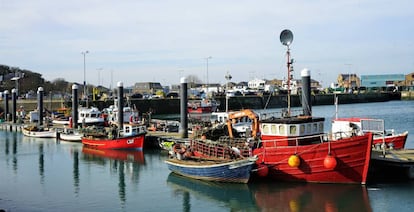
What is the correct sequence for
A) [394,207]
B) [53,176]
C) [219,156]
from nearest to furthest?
[394,207], [219,156], [53,176]

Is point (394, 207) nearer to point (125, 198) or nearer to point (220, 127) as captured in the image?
point (125, 198)

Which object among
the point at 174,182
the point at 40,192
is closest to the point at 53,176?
the point at 40,192

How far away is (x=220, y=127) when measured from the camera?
31.3 metres

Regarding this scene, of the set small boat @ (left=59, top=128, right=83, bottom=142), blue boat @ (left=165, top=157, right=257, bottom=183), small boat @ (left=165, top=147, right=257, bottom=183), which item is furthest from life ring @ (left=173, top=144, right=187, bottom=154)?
small boat @ (left=59, top=128, right=83, bottom=142)

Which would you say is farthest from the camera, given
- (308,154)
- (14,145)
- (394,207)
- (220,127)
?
(14,145)

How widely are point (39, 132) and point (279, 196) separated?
32.6 metres

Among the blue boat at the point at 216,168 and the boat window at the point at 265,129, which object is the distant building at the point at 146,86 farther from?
the boat window at the point at 265,129

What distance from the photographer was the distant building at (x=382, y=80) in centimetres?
15775

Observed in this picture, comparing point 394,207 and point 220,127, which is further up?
point 220,127

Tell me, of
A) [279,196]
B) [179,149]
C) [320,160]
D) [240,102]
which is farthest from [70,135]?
[240,102]

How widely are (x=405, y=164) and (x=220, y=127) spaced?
1154cm

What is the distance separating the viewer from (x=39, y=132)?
48375mm

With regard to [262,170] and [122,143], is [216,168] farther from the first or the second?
[122,143]

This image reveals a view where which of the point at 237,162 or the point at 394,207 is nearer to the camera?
the point at 394,207
